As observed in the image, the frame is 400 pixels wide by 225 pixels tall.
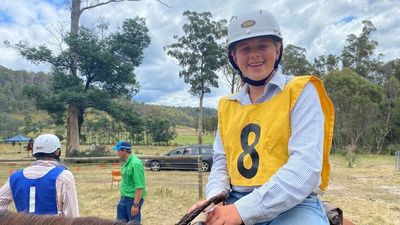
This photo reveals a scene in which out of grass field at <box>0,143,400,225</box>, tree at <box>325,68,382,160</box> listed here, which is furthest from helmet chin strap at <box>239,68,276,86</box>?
tree at <box>325,68,382,160</box>

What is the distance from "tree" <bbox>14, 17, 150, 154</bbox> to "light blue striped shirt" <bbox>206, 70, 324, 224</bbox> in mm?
20741

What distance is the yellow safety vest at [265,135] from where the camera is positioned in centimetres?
152

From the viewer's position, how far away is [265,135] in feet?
5.02

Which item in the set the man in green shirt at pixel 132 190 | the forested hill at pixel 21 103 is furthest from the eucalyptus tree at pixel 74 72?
the forested hill at pixel 21 103

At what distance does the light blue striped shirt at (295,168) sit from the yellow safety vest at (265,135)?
0.03 meters

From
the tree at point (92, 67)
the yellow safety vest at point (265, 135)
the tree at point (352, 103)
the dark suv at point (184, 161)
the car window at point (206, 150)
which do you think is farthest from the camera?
the tree at point (352, 103)

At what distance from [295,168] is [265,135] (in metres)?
0.19

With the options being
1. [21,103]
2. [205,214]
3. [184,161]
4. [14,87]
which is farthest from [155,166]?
[14,87]

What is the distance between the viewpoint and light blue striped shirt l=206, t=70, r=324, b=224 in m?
1.36

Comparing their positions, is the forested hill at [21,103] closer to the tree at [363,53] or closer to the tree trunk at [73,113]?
the tree at [363,53]

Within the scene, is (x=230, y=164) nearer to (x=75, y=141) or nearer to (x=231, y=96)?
(x=231, y=96)

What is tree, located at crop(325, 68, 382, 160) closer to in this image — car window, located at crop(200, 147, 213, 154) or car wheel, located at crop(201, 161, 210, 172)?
car window, located at crop(200, 147, 213, 154)

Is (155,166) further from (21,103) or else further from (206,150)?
(21,103)

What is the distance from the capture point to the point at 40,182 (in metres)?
3.18
